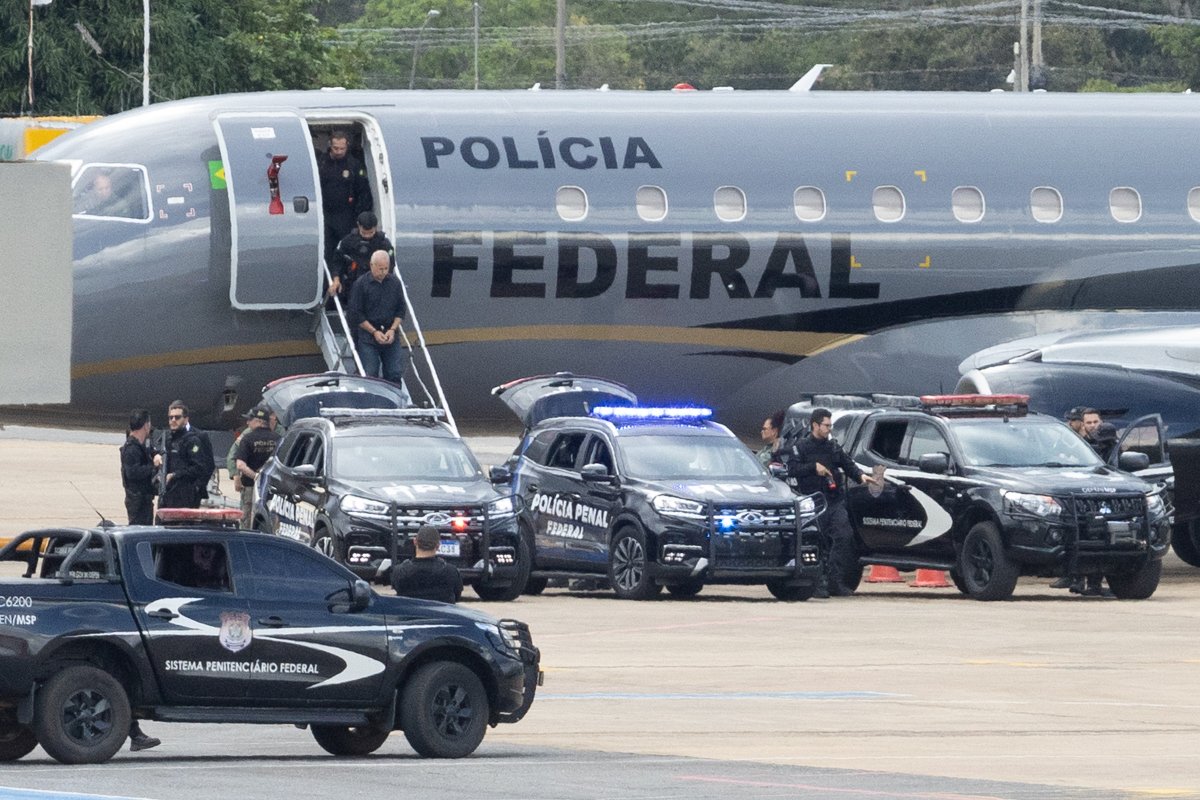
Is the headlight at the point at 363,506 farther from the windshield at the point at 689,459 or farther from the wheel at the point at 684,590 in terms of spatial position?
the wheel at the point at 684,590

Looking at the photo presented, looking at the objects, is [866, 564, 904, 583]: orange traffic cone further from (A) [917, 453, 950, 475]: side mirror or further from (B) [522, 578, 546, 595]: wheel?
(B) [522, 578, 546, 595]: wheel

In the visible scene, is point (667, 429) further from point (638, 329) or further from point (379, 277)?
point (379, 277)

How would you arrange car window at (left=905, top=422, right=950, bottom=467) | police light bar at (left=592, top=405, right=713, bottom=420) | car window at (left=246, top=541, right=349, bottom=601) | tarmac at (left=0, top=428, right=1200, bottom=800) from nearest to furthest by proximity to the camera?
1. tarmac at (left=0, top=428, right=1200, bottom=800)
2. car window at (left=246, top=541, right=349, bottom=601)
3. police light bar at (left=592, top=405, right=713, bottom=420)
4. car window at (left=905, top=422, right=950, bottom=467)

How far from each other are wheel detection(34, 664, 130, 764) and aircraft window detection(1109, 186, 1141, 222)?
17.4 metres

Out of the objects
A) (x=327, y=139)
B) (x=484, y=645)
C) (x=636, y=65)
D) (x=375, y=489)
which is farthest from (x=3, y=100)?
(x=636, y=65)

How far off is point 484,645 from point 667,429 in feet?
37.7

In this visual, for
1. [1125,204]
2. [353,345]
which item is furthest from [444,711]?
[1125,204]

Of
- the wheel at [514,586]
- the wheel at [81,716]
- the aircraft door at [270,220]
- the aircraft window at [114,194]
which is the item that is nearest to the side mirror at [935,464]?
the wheel at [514,586]

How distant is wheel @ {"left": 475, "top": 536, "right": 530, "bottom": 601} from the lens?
2433 centimetres

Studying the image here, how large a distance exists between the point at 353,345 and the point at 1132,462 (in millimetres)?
8129

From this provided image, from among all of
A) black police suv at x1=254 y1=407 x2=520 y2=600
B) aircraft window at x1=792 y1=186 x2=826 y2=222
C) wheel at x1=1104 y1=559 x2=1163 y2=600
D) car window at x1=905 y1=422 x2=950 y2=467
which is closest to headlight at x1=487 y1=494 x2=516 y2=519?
black police suv at x1=254 y1=407 x2=520 y2=600

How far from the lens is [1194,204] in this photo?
29.2m

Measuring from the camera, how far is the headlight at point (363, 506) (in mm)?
24159

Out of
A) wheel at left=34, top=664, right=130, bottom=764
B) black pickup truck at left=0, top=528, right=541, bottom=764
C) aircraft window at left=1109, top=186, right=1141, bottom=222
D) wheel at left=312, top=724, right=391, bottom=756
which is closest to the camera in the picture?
wheel at left=34, top=664, right=130, bottom=764
